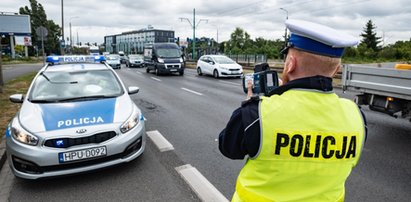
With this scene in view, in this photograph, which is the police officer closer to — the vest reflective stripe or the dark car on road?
the vest reflective stripe

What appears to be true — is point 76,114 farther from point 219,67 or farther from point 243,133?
point 219,67

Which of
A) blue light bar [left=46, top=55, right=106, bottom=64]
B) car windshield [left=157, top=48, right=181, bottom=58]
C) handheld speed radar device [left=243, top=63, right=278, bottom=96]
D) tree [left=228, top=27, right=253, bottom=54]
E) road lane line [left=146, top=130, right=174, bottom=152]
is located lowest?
road lane line [left=146, top=130, right=174, bottom=152]

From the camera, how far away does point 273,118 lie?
1308 millimetres

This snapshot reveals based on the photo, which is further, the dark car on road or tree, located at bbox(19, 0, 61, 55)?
tree, located at bbox(19, 0, 61, 55)

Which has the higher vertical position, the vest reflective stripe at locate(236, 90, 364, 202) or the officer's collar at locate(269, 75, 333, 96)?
the officer's collar at locate(269, 75, 333, 96)

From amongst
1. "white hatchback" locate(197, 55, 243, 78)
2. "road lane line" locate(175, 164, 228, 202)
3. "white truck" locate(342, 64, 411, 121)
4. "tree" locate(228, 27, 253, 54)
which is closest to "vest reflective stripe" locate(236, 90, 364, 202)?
"road lane line" locate(175, 164, 228, 202)

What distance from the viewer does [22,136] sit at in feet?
12.3

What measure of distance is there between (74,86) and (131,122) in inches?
61.6

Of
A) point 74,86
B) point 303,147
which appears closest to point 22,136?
point 74,86

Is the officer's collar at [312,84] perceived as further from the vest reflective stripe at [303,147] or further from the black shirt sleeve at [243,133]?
the black shirt sleeve at [243,133]

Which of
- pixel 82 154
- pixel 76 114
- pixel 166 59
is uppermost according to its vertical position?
pixel 166 59

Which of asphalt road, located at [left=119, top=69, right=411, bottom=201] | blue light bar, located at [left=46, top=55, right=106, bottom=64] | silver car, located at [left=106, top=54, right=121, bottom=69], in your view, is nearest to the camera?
asphalt road, located at [left=119, top=69, right=411, bottom=201]

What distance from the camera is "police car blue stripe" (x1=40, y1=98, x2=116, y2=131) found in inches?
154

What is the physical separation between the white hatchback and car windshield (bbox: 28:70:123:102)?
14290 millimetres
